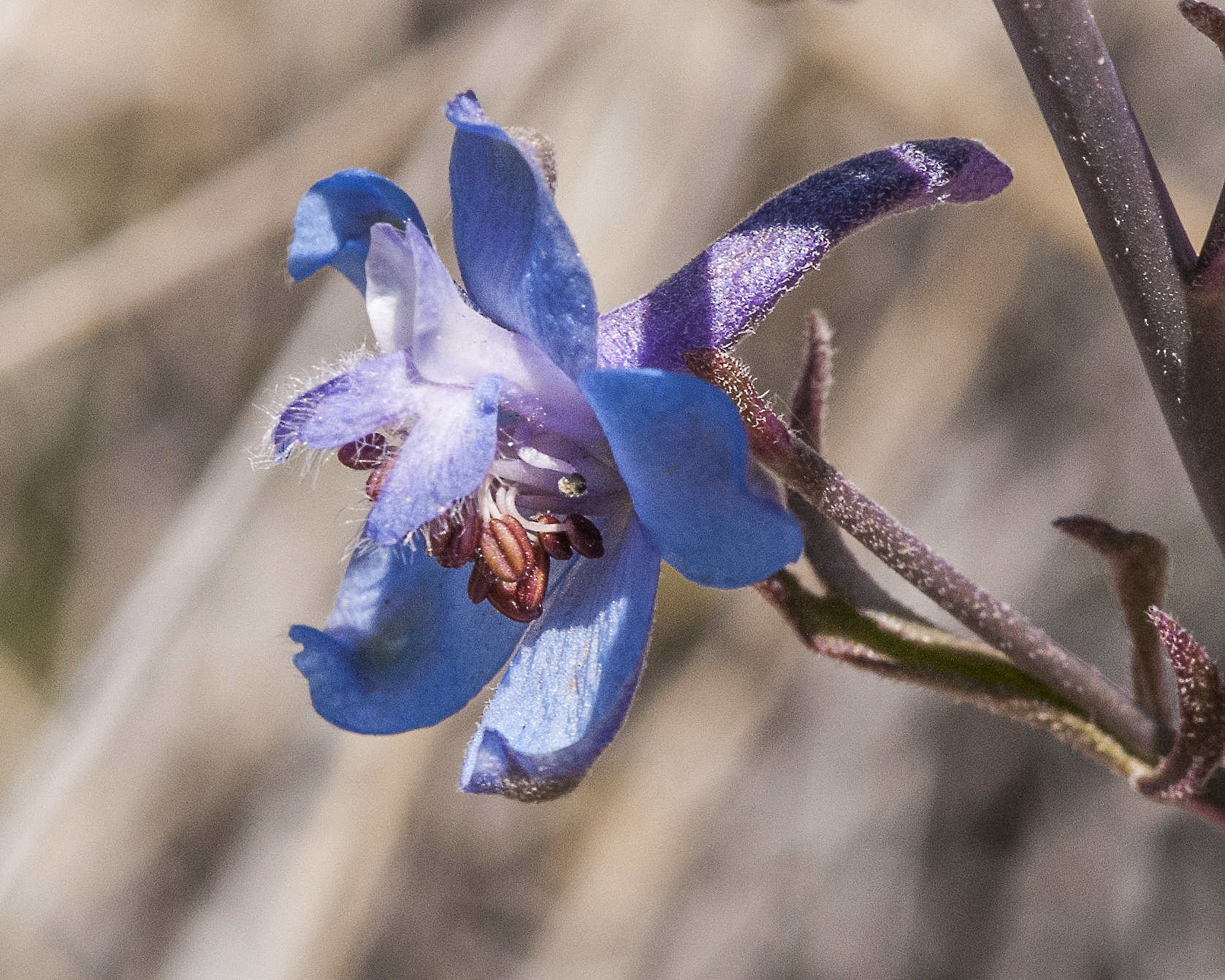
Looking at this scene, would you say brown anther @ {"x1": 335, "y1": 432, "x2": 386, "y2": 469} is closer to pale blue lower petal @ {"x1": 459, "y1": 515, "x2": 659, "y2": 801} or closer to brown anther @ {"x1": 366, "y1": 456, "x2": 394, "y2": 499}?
brown anther @ {"x1": 366, "y1": 456, "x2": 394, "y2": 499}

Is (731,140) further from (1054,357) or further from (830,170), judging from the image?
(830,170)

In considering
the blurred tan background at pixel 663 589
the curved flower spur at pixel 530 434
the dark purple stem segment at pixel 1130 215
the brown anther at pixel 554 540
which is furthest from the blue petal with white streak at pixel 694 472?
the blurred tan background at pixel 663 589

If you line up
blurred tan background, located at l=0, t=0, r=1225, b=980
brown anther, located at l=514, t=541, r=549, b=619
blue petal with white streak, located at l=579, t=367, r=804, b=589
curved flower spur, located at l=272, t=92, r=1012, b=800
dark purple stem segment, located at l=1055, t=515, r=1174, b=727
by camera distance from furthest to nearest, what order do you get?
blurred tan background, located at l=0, t=0, r=1225, b=980 < dark purple stem segment, located at l=1055, t=515, r=1174, b=727 < brown anther, located at l=514, t=541, r=549, b=619 < curved flower spur, located at l=272, t=92, r=1012, b=800 < blue petal with white streak, located at l=579, t=367, r=804, b=589

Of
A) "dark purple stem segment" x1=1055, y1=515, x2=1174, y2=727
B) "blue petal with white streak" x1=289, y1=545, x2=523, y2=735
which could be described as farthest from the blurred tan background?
"dark purple stem segment" x1=1055, y1=515, x2=1174, y2=727

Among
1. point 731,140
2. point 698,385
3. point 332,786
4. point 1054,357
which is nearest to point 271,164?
point 731,140

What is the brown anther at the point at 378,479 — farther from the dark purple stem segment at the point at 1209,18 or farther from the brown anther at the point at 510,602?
the dark purple stem segment at the point at 1209,18
